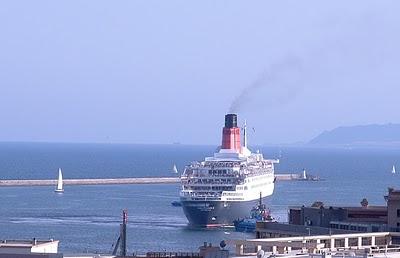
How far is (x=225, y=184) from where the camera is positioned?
291 ft

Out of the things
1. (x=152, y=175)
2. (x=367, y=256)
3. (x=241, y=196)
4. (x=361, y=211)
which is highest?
(x=152, y=175)

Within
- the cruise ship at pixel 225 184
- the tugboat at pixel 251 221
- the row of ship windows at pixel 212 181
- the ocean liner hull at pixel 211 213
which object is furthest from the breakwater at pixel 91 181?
the tugboat at pixel 251 221

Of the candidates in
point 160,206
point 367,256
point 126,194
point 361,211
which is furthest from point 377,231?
point 126,194

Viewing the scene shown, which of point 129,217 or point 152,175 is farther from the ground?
point 152,175

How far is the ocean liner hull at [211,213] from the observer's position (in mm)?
82350

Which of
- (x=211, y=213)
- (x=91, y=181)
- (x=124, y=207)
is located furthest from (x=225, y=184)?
(x=91, y=181)

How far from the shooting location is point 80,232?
70.9m

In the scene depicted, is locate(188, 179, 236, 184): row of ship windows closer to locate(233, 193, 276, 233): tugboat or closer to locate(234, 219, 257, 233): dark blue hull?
locate(233, 193, 276, 233): tugboat

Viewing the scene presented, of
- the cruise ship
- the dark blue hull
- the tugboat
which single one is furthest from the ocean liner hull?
the dark blue hull

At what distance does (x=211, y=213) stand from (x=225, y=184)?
18.4 ft

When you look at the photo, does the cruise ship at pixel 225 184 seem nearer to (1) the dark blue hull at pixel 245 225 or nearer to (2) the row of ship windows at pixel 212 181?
(2) the row of ship windows at pixel 212 181

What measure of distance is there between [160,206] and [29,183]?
3152 cm

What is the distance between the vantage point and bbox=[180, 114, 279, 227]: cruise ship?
83750 mm

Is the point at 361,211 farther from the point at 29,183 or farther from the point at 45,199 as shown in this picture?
the point at 29,183
